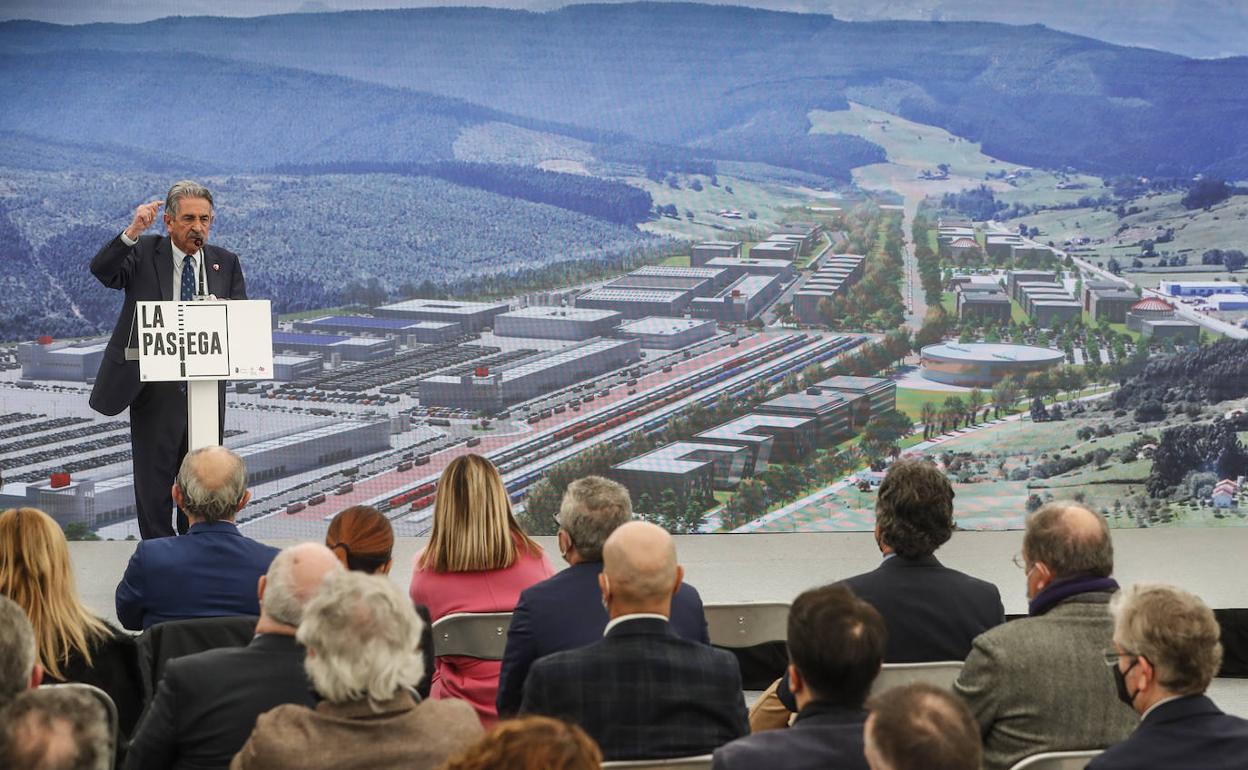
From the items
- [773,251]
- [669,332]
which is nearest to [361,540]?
[669,332]

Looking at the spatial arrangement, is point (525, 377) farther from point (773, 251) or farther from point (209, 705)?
point (209, 705)

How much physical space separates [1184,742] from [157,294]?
3.58 m

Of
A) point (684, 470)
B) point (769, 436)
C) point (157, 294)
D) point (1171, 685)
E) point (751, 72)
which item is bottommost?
point (684, 470)

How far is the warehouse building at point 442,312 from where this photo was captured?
699 centimetres

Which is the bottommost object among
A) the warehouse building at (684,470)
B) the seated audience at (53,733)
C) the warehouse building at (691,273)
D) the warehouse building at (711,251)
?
the warehouse building at (684,470)

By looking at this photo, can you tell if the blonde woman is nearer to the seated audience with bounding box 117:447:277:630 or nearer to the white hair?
the seated audience with bounding box 117:447:277:630

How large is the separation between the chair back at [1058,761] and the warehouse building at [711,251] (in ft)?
17.0

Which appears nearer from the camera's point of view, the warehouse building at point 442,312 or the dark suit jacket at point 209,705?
the dark suit jacket at point 209,705

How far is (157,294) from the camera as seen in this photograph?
4.37 m

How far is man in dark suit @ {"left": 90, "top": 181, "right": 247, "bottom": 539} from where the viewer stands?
4.21 meters

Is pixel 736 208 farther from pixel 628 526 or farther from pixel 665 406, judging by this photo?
pixel 628 526

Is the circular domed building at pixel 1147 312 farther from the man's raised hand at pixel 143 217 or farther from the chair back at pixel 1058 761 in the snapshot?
the chair back at pixel 1058 761

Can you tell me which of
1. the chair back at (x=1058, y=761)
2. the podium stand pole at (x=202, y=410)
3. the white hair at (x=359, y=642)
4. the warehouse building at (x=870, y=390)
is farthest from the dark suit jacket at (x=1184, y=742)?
the warehouse building at (x=870, y=390)

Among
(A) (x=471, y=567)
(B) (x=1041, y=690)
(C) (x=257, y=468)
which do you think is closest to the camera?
(B) (x=1041, y=690)
